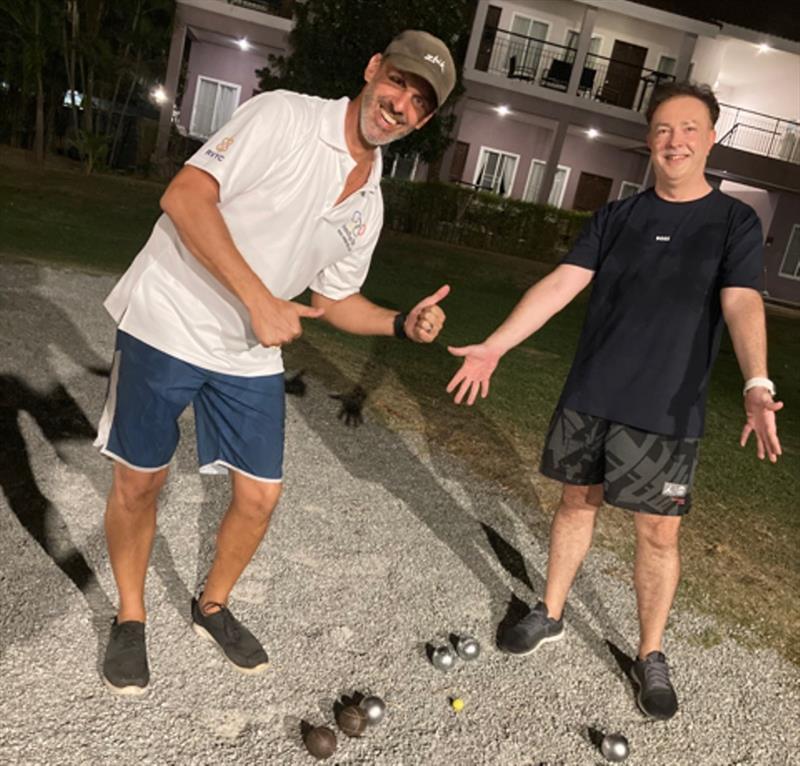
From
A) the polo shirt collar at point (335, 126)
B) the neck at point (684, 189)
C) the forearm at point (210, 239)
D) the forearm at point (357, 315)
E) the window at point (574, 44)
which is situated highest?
the window at point (574, 44)

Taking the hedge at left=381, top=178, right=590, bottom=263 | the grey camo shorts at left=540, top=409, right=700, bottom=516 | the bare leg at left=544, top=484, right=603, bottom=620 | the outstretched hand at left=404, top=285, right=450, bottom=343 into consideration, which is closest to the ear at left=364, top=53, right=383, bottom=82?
the outstretched hand at left=404, top=285, right=450, bottom=343

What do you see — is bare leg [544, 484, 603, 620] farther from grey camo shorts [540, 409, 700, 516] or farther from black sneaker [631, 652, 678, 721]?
black sneaker [631, 652, 678, 721]

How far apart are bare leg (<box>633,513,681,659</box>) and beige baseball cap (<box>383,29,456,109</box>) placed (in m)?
2.01

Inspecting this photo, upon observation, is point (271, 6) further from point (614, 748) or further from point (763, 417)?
point (614, 748)

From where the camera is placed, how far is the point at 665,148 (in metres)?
3.15

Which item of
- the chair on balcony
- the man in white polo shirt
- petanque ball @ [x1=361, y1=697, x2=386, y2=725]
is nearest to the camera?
the man in white polo shirt

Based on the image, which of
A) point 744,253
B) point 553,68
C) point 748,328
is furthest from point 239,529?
point 553,68

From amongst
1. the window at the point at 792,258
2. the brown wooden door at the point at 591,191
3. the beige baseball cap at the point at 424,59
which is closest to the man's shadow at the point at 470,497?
the beige baseball cap at the point at 424,59

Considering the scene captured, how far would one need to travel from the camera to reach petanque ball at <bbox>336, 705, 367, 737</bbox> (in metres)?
2.87

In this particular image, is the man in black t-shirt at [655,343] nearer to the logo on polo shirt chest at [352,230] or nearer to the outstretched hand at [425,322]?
the outstretched hand at [425,322]

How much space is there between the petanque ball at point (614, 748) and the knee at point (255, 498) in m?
1.61

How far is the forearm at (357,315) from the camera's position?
322 cm

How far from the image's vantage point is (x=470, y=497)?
5555 mm

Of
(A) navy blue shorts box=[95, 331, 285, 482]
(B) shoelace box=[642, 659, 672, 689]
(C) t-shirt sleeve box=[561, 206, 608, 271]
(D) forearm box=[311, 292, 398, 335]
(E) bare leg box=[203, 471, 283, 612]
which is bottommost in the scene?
(B) shoelace box=[642, 659, 672, 689]
